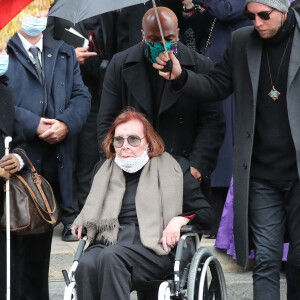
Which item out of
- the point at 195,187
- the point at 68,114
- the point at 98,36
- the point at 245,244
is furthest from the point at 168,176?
the point at 98,36

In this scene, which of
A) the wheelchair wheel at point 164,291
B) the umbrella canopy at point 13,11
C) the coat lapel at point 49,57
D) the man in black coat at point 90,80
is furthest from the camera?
the man in black coat at point 90,80

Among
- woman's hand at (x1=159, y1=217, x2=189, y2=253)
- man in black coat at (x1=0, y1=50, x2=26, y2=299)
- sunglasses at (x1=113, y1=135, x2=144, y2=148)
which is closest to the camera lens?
woman's hand at (x1=159, y1=217, x2=189, y2=253)

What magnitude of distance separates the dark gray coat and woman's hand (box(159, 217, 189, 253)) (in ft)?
1.46

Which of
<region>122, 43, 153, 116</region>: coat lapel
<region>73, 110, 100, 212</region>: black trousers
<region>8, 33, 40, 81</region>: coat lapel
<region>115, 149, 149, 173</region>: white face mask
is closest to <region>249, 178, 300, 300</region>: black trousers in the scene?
<region>115, 149, 149, 173</region>: white face mask

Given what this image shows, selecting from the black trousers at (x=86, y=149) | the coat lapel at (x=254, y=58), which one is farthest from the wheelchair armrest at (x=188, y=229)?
the black trousers at (x=86, y=149)

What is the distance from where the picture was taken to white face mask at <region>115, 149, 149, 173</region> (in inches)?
249

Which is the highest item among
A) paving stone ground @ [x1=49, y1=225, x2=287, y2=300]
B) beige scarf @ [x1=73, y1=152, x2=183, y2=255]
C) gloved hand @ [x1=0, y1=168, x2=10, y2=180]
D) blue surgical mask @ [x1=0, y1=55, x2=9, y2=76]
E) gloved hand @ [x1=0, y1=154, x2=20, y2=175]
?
blue surgical mask @ [x1=0, y1=55, x2=9, y2=76]

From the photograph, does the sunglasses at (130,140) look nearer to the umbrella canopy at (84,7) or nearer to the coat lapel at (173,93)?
the coat lapel at (173,93)

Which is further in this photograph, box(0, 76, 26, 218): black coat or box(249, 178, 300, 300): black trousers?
box(0, 76, 26, 218): black coat

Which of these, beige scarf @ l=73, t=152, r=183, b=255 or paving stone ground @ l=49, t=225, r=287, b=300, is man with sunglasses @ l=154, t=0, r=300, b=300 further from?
paving stone ground @ l=49, t=225, r=287, b=300

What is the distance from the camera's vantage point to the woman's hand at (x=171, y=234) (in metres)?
6.02

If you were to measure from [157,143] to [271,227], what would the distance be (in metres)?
0.87

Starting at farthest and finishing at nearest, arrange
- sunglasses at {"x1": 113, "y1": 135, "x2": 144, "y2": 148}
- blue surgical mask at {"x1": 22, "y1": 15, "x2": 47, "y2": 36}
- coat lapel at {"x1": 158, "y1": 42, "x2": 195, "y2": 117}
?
1. blue surgical mask at {"x1": 22, "y1": 15, "x2": 47, "y2": 36}
2. coat lapel at {"x1": 158, "y1": 42, "x2": 195, "y2": 117}
3. sunglasses at {"x1": 113, "y1": 135, "x2": 144, "y2": 148}

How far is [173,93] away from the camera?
668 centimetres
